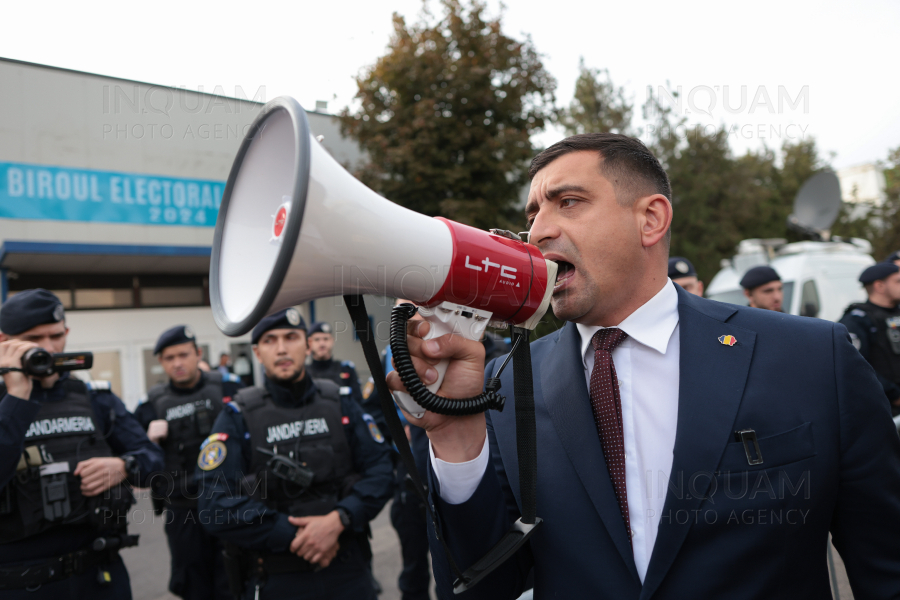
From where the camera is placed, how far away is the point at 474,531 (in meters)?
1.37

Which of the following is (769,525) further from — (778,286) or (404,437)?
(778,286)

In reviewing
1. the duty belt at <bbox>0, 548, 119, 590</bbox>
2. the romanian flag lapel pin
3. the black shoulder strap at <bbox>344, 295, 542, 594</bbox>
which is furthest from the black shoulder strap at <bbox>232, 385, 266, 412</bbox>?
the romanian flag lapel pin

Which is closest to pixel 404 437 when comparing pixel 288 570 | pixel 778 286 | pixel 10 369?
pixel 288 570

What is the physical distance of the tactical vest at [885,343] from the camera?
15.6 feet

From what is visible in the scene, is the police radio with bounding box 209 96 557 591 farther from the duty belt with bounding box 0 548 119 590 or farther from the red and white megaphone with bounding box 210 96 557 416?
the duty belt with bounding box 0 548 119 590

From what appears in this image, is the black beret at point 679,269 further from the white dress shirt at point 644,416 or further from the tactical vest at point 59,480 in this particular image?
the tactical vest at point 59,480

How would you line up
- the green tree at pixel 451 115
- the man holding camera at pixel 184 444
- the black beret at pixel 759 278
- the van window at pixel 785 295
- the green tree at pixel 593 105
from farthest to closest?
1. the green tree at pixel 593 105
2. the green tree at pixel 451 115
3. the van window at pixel 785 295
4. the black beret at pixel 759 278
5. the man holding camera at pixel 184 444

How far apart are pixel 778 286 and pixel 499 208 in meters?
7.83

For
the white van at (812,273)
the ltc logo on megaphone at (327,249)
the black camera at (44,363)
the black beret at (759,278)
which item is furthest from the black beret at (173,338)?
the white van at (812,273)

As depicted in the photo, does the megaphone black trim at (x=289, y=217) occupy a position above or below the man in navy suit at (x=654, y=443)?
above

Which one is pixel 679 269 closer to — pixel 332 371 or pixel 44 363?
pixel 332 371

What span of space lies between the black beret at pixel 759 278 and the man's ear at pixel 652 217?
13.1ft

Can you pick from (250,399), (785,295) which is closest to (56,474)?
(250,399)

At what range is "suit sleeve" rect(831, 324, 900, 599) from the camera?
53.2 inches
